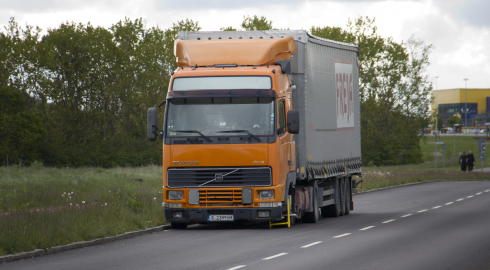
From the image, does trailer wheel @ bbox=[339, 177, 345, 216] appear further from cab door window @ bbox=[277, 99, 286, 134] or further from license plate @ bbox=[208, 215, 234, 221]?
license plate @ bbox=[208, 215, 234, 221]

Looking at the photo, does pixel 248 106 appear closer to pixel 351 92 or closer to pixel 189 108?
pixel 189 108

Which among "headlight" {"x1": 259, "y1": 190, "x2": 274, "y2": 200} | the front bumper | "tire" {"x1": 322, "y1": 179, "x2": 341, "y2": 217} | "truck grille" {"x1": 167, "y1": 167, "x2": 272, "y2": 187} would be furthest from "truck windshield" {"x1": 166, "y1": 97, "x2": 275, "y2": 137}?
"tire" {"x1": 322, "y1": 179, "x2": 341, "y2": 217}

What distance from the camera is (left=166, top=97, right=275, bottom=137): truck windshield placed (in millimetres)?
15211

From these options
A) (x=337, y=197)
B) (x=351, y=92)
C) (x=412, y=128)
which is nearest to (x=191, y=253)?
(x=337, y=197)

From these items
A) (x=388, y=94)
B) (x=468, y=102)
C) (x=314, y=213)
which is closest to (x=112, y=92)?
(x=388, y=94)

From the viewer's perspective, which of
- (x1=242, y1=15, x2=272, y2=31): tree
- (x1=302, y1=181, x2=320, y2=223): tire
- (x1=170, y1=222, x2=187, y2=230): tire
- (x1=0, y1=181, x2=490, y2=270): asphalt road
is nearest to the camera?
(x1=0, y1=181, x2=490, y2=270): asphalt road

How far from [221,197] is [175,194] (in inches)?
41.3

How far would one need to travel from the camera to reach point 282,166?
15.5 metres

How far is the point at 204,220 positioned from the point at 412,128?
199ft

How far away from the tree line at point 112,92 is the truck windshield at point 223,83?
3566cm

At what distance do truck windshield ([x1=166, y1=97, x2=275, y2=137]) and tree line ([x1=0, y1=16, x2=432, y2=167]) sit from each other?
118 ft

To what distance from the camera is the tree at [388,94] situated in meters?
72.4

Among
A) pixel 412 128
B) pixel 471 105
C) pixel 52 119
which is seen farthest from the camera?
pixel 471 105

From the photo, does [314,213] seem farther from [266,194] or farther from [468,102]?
[468,102]
